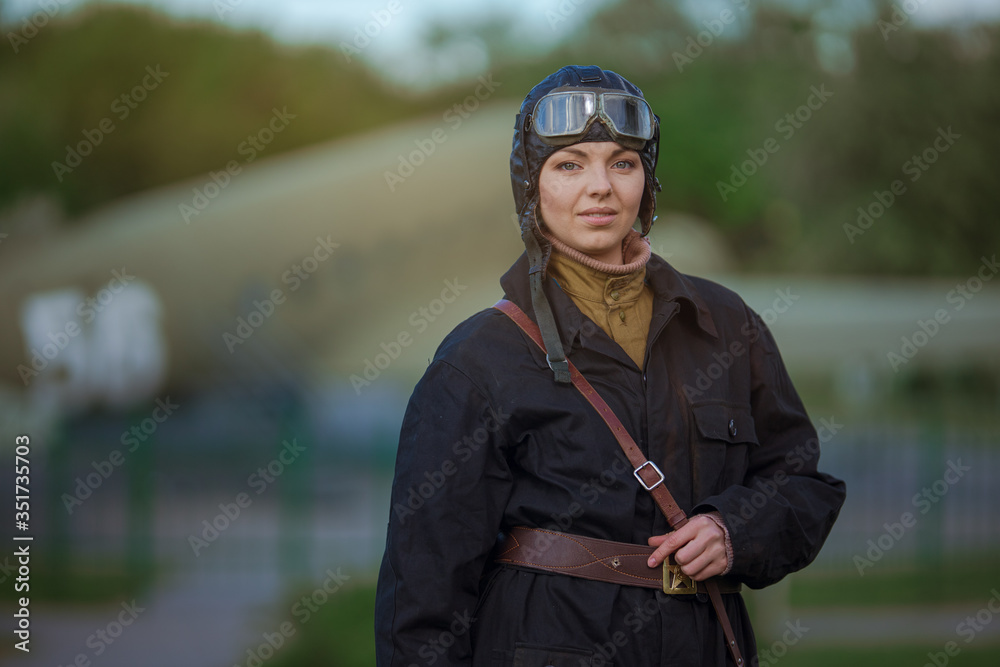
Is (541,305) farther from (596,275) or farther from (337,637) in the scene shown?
(337,637)

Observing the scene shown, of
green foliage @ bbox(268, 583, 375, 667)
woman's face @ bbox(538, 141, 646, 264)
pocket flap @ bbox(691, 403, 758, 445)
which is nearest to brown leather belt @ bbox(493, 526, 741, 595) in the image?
pocket flap @ bbox(691, 403, 758, 445)

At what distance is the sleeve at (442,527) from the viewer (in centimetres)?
208

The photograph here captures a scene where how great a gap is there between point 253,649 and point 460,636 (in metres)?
4.29

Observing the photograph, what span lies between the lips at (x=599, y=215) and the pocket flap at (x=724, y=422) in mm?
462

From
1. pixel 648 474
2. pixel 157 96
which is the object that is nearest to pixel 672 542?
pixel 648 474

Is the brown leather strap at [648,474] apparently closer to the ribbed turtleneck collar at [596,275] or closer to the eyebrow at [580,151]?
the ribbed turtleneck collar at [596,275]

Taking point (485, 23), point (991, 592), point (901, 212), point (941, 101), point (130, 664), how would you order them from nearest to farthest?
1. point (130, 664)
2. point (991, 592)
3. point (941, 101)
4. point (901, 212)
5. point (485, 23)

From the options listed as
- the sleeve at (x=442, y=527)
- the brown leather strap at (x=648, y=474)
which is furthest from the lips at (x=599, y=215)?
the sleeve at (x=442, y=527)

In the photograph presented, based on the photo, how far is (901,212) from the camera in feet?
60.2

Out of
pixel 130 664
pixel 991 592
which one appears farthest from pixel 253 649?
pixel 991 592

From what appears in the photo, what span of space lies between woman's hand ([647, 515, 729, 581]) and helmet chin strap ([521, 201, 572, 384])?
1.30 feet

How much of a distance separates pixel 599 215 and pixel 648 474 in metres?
0.60

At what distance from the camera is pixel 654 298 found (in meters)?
2.39

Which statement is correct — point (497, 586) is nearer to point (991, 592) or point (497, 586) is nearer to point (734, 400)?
point (734, 400)
